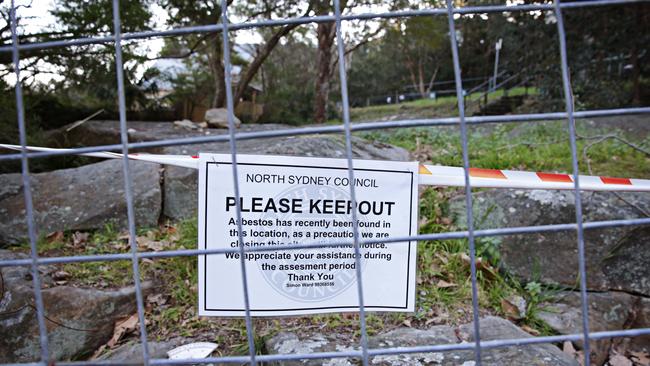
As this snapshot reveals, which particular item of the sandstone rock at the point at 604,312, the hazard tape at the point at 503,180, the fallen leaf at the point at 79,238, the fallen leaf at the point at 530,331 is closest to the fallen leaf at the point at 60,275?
the fallen leaf at the point at 79,238

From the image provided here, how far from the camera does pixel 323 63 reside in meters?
12.1

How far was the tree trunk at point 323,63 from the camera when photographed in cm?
1170

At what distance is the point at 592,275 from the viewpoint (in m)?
2.80

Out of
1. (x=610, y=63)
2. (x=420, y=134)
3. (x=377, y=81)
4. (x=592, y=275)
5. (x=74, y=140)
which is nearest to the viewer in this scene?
(x=592, y=275)

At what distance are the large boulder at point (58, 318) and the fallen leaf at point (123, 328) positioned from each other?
1.1 inches

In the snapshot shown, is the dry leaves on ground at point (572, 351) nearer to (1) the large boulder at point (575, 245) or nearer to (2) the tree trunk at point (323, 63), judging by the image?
(1) the large boulder at point (575, 245)

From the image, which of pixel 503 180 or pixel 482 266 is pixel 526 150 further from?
pixel 503 180

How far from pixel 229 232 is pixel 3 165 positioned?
3156 mm

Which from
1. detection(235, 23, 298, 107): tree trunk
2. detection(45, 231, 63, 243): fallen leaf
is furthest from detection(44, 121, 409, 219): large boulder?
detection(235, 23, 298, 107): tree trunk

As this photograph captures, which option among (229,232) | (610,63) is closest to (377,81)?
(610,63)

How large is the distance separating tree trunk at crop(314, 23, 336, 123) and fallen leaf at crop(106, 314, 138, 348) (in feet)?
32.5

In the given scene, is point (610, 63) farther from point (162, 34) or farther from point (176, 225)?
point (162, 34)

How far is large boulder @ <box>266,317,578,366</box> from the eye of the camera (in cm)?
193

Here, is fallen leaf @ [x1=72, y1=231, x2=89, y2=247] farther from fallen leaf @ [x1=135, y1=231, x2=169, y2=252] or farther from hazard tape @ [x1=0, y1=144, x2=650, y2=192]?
hazard tape @ [x1=0, y1=144, x2=650, y2=192]
